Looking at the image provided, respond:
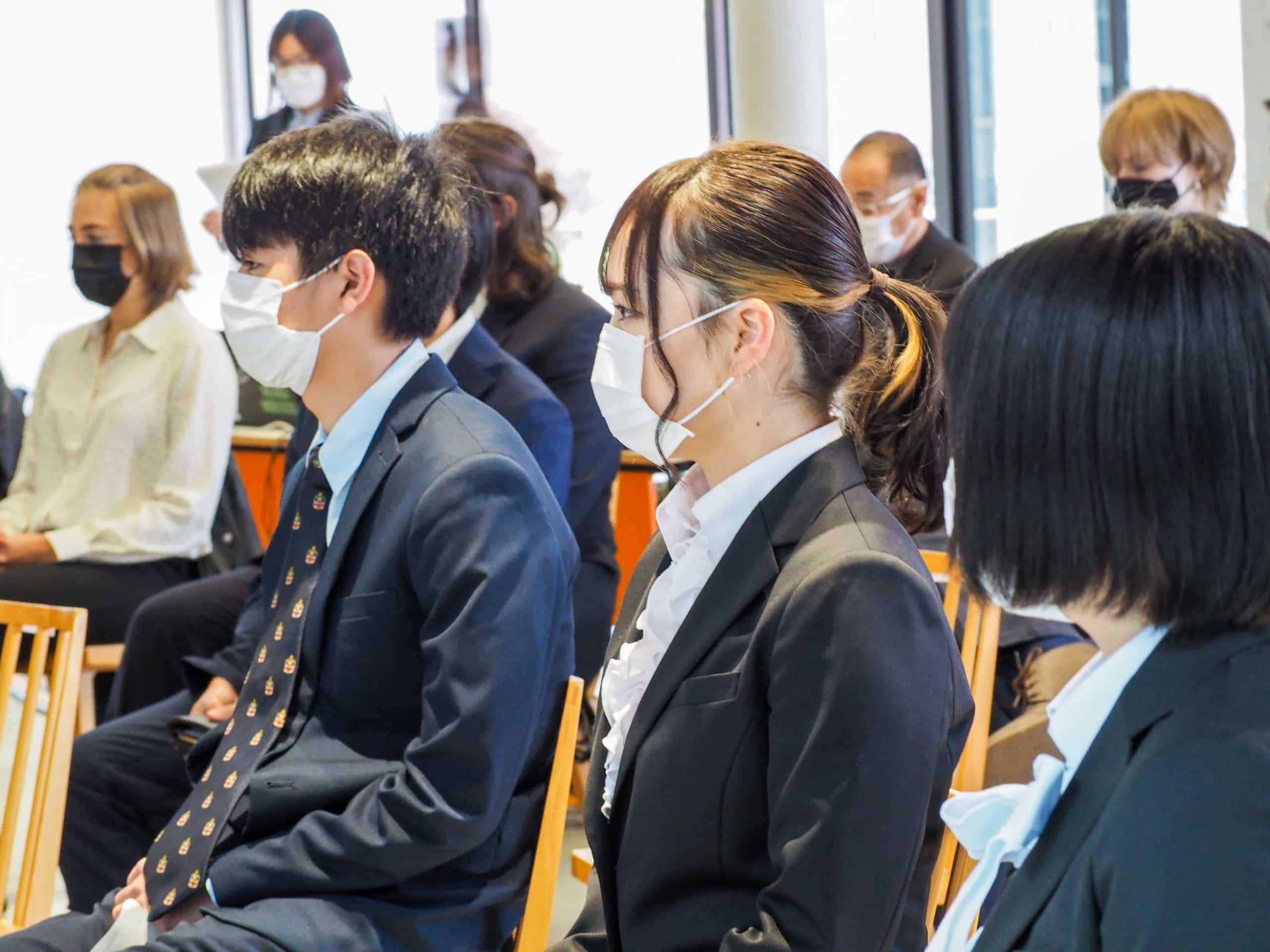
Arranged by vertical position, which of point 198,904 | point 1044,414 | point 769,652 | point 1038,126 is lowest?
point 198,904

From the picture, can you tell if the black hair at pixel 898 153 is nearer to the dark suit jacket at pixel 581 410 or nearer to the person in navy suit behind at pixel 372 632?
the dark suit jacket at pixel 581 410

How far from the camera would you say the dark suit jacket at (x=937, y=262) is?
3211 millimetres

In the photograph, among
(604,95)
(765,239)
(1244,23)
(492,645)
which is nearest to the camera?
(765,239)

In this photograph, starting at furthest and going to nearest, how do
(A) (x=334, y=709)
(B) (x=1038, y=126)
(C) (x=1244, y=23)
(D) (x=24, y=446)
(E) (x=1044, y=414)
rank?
(B) (x=1038, y=126) → (C) (x=1244, y=23) → (D) (x=24, y=446) → (A) (x=334, y=709) → (E) (x=1044, y=414)

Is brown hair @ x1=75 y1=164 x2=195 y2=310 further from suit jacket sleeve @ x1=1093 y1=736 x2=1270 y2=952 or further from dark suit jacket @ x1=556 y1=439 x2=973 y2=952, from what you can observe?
suit jacket sleeve @ x1=1093 y1=736 x2=1270 y2=952

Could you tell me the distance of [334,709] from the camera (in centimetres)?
153

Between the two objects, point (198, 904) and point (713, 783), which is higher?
point (713, 783)

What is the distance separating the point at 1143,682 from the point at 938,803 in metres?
0.41

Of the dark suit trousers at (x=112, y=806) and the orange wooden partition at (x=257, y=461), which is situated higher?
the orange wooden partition at (x=257, y=461)

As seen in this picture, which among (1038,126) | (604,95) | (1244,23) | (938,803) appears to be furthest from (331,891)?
(604,95)

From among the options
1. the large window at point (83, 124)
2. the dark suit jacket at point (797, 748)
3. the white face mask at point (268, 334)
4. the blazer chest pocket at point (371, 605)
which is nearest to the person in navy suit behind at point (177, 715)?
the white face mask at point (268, 334)

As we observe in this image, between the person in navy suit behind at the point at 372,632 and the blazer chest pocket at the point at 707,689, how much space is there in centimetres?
31

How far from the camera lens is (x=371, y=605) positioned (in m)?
1.51

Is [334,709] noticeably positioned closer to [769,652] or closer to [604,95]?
[769,652]
